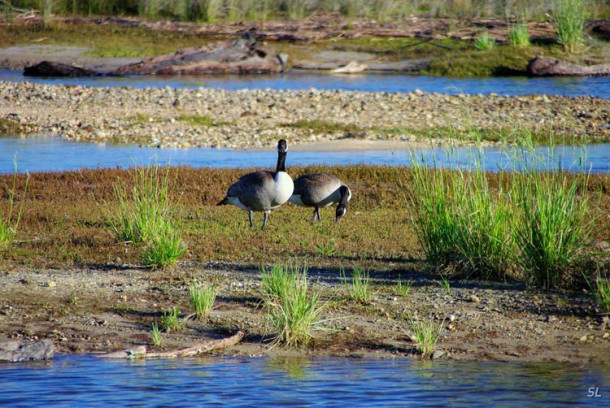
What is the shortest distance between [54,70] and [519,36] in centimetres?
1993

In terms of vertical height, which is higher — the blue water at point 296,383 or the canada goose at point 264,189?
the canada goose at point 264,189

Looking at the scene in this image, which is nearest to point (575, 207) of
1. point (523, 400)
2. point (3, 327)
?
point (523, 400)

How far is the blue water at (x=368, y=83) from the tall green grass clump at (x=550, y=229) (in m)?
21.8

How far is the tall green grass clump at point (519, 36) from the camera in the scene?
123 ft

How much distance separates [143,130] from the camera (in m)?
23.7

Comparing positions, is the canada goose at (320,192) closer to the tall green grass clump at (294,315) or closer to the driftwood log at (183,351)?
the tall green grass clump at (294,315)

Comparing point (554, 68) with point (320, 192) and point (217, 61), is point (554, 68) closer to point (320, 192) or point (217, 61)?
point (217, 61)

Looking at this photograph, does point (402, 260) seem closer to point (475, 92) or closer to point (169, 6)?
point (475, 92)

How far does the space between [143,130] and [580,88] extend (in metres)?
16.9

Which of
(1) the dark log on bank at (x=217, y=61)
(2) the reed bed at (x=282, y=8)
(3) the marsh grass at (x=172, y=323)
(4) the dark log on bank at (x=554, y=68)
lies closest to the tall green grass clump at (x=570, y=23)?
(4) the dark log on bank at (x=554, y=68)

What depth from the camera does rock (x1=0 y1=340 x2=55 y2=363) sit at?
7.66 metres

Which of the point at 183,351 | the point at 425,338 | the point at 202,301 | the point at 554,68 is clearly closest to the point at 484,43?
the point at 554,68

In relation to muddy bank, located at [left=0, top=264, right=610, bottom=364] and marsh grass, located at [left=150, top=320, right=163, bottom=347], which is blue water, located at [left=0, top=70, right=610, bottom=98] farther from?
marsh grass, located at [left=150, top=320, right=163, bottom=347]

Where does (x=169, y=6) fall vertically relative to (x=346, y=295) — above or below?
above
